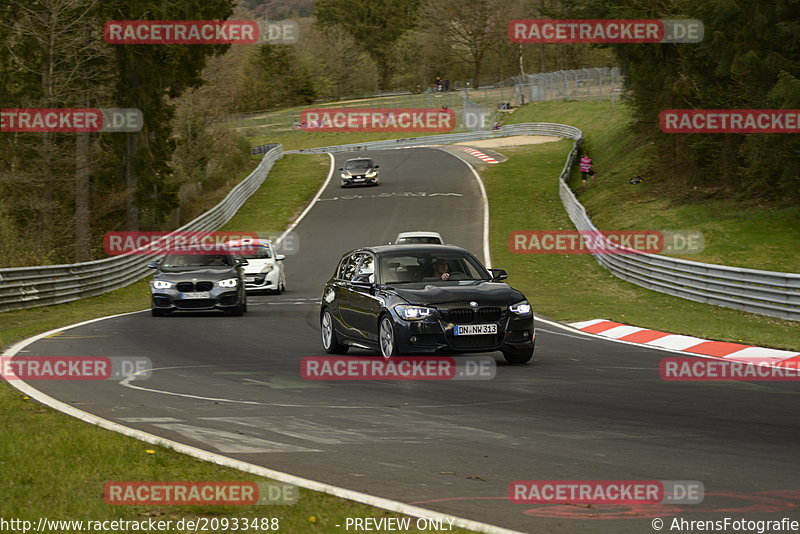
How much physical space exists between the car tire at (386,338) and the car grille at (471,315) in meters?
0.76

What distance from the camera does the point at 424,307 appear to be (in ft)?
43.1

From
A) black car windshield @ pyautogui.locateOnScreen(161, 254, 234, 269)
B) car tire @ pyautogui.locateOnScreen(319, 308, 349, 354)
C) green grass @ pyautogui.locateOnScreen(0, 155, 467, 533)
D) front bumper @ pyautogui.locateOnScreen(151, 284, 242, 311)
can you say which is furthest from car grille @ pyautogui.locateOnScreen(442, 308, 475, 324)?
black car windshield @ pyautogui.locateOnScreen(161, 254, 234, 269)

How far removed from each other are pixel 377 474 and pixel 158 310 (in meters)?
16.1

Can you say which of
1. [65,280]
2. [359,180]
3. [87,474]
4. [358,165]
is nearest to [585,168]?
[359,180]

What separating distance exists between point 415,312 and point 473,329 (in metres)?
0.74

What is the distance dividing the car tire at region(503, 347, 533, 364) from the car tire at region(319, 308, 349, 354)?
8.75ft

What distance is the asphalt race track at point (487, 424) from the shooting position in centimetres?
677

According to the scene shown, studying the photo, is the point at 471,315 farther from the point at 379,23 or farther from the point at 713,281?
the point at 379,23

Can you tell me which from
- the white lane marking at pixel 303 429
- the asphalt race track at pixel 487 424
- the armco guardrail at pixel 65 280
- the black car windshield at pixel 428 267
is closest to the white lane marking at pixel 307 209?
the armco guardrail at pixel 65 280

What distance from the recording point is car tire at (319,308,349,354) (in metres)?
15.5

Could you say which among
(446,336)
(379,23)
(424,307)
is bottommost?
(446,336)

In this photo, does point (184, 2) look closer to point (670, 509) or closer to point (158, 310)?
point (158, 310)

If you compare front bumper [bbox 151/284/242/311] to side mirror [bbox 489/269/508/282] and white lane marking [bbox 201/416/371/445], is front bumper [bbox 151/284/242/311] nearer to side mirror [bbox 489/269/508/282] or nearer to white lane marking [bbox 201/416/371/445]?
side mirror [bbox 489/269/508/282]

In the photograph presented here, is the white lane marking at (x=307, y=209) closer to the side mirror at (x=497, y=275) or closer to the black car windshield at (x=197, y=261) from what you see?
the black car windshield at (x=197, y=261)
